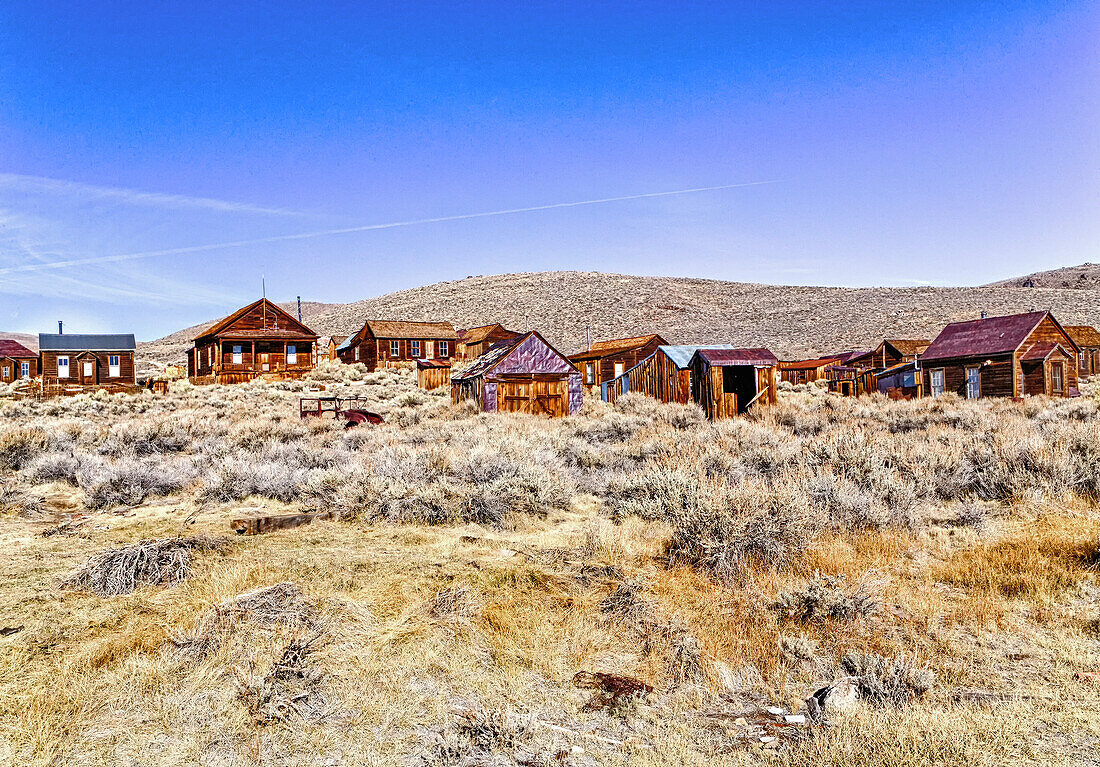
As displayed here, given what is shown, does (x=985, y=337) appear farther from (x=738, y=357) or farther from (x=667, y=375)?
(x=667, y=375)

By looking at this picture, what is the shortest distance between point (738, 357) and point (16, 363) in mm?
47836

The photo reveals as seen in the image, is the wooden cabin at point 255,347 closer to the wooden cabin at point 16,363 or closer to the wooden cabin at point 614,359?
the wooden cabin at point 16,363

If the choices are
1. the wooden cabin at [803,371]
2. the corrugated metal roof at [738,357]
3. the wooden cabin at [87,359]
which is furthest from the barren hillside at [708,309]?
the corrugated metal roof at [738,357]

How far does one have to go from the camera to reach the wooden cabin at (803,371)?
41812 millimetres

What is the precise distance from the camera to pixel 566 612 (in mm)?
5078

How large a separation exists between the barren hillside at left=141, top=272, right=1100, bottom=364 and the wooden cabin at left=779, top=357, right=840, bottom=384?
8.67 meters

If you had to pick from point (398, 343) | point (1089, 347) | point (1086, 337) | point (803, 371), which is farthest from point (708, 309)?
point (398, 343)

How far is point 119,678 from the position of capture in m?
4.07

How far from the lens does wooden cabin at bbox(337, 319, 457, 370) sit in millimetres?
47344

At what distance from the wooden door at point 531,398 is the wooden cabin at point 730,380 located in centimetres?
476

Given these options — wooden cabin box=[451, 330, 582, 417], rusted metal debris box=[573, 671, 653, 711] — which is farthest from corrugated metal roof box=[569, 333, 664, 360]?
rusted metal debris box=[573, 671, 653, 711]

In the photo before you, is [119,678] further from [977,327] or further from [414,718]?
[977,327]

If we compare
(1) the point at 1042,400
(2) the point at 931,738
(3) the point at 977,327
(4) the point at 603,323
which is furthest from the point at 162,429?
(4) the point at 603,323

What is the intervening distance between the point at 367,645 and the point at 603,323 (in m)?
68.4
